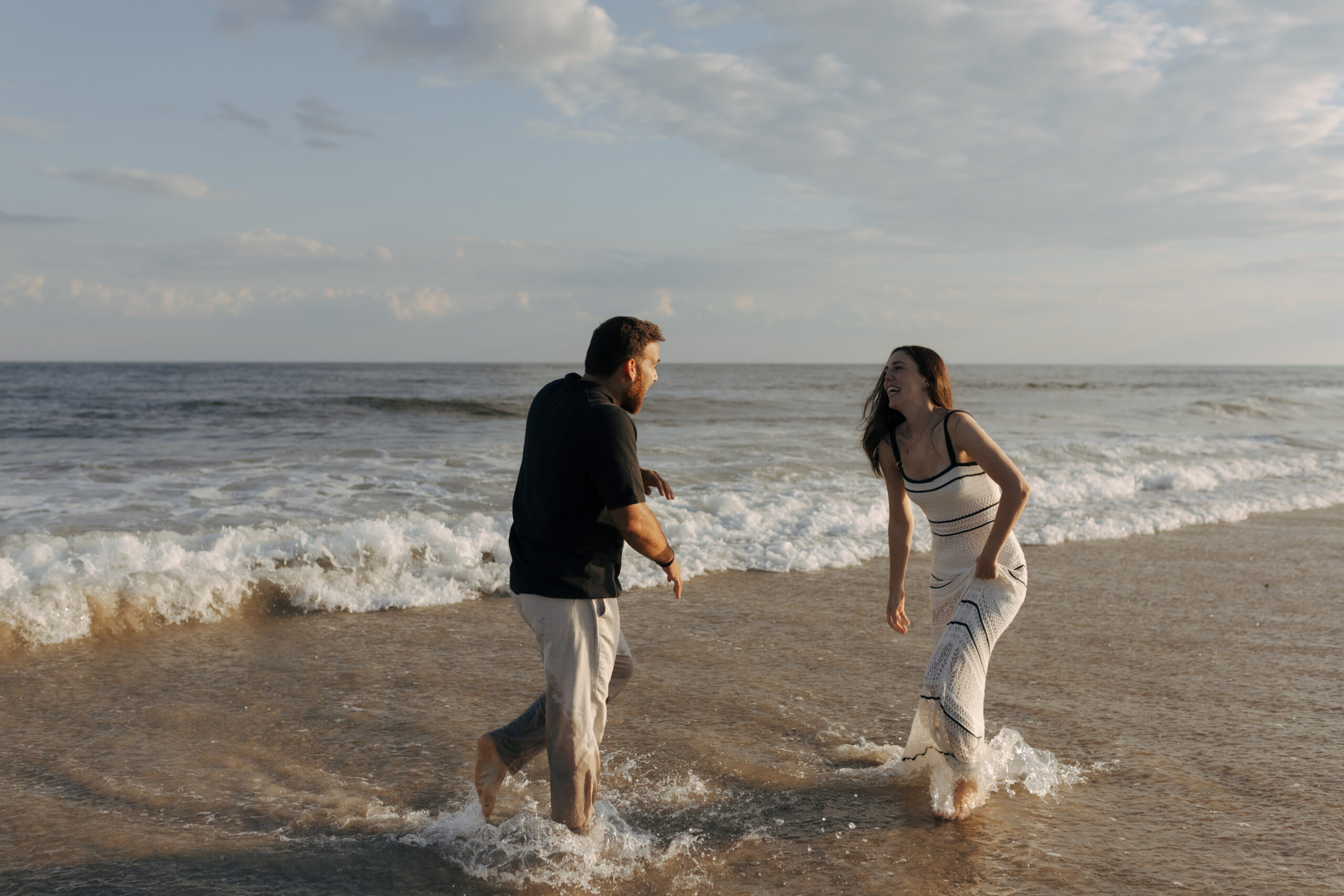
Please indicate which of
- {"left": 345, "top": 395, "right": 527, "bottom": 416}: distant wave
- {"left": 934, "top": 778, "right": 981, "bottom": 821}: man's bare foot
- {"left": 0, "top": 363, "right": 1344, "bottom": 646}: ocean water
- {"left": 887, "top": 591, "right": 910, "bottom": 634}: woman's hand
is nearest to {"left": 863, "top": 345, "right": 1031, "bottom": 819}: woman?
{"left": 934, "top": 778, "right": 981, "bottom": 821}: man's bare foot

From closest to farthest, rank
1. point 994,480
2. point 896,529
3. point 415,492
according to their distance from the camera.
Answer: point 994,480 < point 896,529 < point 415,492

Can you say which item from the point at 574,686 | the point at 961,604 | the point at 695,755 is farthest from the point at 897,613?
the point at 574,686

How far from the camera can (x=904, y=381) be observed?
3.63 m

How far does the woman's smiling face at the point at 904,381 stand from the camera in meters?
3.63

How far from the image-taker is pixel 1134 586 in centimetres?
748

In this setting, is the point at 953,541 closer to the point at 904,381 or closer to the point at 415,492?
the point at 904,381

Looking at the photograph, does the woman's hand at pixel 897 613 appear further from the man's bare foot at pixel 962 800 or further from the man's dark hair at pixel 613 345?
the man's dark hair at pixel 613 345

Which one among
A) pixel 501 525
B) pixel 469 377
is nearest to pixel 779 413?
pixel 501 525

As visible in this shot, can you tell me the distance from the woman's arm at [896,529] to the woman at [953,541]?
0.01m

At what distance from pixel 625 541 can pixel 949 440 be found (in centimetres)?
141

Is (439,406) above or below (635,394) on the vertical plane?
below

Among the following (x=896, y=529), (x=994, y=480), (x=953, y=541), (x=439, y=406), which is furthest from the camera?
(x=439, y=406)

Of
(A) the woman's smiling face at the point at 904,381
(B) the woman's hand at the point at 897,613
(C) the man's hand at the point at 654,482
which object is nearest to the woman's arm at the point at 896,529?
(B) the woman's hand at the point at 897,613

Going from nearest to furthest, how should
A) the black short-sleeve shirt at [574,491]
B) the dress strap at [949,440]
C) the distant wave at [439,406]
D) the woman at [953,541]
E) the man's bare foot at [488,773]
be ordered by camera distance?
the black short-sleeve shirt at [574,491]
the man's bare foot at [488,773]
the woman at [953,541]
the dress strap at [949,440]
the distant wave at [439,406]
